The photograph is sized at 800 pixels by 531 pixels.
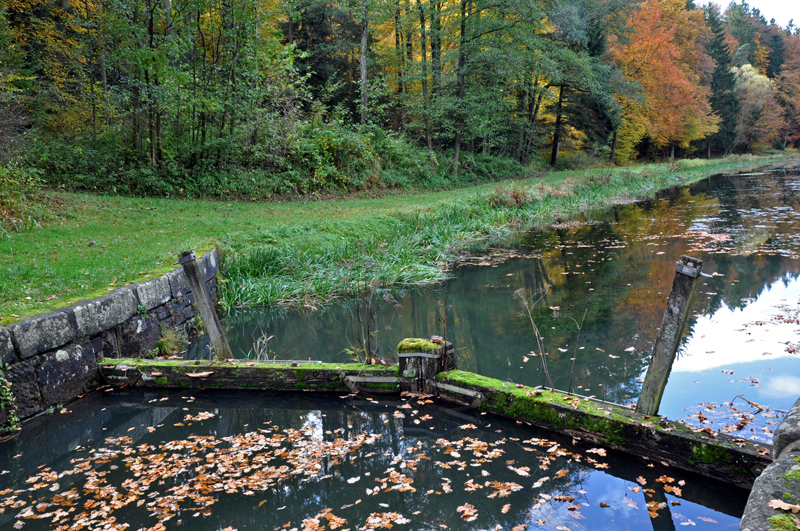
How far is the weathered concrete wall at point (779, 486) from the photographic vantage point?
2330 millimetres

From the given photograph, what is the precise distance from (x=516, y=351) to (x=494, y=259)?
5.72 metres

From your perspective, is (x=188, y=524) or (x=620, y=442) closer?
(x=188, y=524)

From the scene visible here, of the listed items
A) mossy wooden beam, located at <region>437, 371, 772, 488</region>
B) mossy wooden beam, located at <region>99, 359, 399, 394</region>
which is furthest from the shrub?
mossy wooden beam, located at <region>437, 371, 772, 488</region>

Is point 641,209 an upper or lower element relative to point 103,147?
lower

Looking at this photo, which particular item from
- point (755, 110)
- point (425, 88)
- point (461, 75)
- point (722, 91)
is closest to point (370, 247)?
point (425, 88)

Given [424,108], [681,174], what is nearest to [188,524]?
A: [424,108]

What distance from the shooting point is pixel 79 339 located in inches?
219

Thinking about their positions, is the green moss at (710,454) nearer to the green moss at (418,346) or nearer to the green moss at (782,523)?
the green moss at (782,523)

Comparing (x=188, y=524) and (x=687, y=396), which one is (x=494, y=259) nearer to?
(x=687, y=396)

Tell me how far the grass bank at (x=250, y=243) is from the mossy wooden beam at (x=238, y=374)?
39.5 inches

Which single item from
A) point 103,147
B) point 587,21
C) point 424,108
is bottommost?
point 103,147

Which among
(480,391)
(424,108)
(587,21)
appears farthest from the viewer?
(587,21)

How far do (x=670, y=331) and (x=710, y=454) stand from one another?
2.86 ft

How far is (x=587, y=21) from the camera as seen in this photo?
99.6 feet
